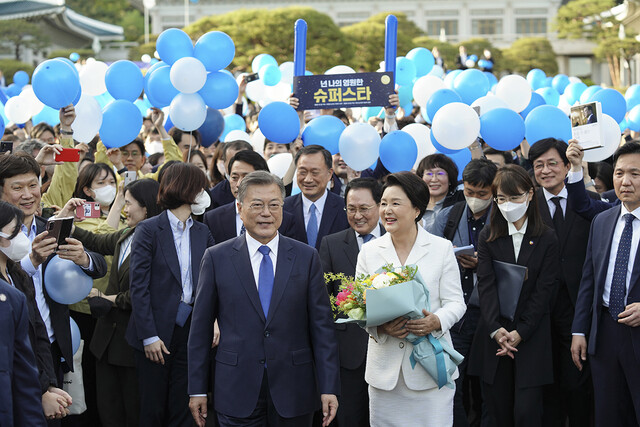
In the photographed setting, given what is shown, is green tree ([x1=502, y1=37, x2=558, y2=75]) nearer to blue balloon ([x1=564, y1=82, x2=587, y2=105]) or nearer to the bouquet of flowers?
blue balloon ([x1=564, y1=82, x2=587, y2=105])

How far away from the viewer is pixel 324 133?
716cm

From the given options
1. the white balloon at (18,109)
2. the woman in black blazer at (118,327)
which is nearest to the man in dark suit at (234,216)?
the woman in black blazer at (118,327)

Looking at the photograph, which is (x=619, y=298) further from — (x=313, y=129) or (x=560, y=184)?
(x=313, y=129)

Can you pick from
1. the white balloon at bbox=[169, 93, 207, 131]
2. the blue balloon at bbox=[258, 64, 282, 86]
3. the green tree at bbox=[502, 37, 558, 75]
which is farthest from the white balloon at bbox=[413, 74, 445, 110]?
the green tree at bbox=[502, 37, 558, 75]

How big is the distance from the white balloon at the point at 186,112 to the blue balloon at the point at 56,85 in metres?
0.99

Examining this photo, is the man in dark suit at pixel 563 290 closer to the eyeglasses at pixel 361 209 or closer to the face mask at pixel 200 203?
the eyeglasses at pixel 361 209

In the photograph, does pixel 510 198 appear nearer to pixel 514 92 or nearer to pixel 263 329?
pixel 263 329

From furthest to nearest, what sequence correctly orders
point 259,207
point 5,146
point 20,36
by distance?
point 20,36, point 5,146, point 259,207

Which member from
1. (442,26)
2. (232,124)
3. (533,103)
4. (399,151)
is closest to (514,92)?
(533,103)

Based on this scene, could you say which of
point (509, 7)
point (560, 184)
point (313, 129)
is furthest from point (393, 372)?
point (509, 7)

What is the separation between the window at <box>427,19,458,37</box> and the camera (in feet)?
249

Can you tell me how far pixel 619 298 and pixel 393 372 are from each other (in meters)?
1.58

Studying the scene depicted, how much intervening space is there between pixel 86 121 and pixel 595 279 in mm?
4748

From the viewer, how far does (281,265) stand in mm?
4086
